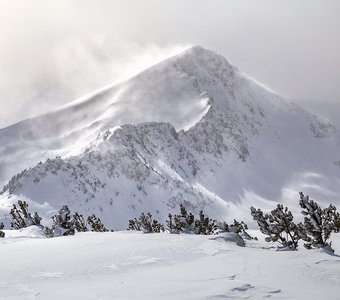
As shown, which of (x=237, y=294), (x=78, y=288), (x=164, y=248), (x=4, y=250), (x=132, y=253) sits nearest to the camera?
(x=237, y=294)

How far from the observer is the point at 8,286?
382 inches

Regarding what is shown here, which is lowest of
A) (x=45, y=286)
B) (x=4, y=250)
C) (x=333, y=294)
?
(x=333, y=294)

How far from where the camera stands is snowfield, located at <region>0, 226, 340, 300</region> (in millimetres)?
8680

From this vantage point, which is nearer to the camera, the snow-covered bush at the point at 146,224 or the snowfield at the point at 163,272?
the snowfield at the point at 163,272

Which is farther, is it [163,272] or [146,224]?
[146,224]

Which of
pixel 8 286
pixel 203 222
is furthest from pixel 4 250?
pixel 203 222

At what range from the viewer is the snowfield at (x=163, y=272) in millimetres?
8680

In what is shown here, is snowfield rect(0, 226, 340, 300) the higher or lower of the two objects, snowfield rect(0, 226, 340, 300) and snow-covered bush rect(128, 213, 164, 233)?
the lower

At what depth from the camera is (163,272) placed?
10984mm

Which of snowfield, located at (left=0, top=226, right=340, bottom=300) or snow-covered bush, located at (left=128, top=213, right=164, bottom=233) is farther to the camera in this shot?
snow-covered bush, located at (left=128, top=213, right=164, bottom=233)

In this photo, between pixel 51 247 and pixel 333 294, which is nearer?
pixel 333 294

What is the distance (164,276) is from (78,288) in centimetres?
207

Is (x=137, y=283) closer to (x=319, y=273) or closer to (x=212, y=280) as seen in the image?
(x=212, y=280)

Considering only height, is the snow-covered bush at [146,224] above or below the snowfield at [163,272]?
above
